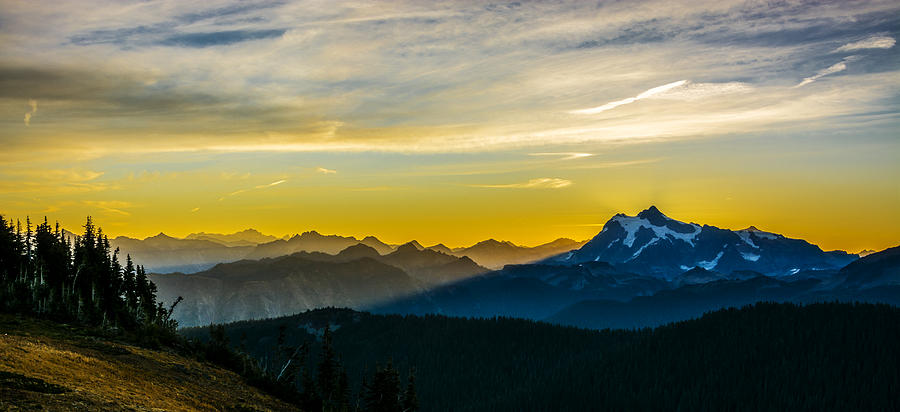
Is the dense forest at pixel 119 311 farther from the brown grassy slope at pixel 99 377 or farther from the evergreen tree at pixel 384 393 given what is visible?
the brown grassy slope at pixel 99 377

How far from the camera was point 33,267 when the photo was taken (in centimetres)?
12938

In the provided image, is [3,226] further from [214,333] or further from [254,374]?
[254,374]

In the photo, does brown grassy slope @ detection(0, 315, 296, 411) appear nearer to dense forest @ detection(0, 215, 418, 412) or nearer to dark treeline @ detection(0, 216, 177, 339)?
dense forest @ detection(0, 215, 418, 412)

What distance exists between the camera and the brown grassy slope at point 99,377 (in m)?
45.5

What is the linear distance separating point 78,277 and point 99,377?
87840 millimetres

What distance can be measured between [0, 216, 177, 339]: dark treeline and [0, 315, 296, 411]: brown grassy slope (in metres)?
37.2

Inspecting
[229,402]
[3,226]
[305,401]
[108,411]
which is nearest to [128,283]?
[3,226]

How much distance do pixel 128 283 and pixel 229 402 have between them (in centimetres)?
8837

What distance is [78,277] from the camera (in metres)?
130

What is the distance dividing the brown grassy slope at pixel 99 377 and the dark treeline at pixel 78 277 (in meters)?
37.2

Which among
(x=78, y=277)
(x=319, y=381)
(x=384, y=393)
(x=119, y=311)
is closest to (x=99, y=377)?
(x=384, y=393)

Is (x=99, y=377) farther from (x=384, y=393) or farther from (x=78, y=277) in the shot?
(x=78, y=277)

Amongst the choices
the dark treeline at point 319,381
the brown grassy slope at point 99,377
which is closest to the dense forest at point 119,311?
the dark treeline at point 319,381

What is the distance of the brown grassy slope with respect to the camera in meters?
45.5
